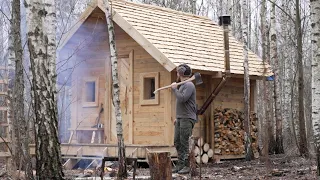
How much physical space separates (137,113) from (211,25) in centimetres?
442

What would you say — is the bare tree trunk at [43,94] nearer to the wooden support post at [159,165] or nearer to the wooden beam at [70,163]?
the wooden support post at [159,165]

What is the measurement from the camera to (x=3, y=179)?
30.8 feet

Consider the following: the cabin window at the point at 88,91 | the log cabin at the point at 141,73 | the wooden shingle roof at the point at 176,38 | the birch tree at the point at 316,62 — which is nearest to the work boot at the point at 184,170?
the birch tree at the point at 316,62

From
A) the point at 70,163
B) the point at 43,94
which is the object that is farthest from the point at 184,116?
the point at 70,163

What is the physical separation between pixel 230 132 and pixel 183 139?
4.94 meters

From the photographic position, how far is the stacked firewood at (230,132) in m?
14.1

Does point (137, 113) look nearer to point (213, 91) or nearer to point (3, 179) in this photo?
point (213, 91)

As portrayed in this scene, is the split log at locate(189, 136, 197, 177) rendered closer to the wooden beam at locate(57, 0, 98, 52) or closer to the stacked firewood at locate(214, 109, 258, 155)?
the stacked firewood at locate(214, 109, 258, 155)

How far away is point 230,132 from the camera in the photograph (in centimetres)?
1445

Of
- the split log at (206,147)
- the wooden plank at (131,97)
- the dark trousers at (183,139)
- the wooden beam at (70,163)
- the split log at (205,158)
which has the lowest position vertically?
the wooden beam at (70,163)

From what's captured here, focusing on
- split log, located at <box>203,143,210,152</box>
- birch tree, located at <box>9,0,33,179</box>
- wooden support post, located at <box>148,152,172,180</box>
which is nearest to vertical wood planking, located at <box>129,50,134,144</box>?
split log, located at <box>203,143,210,152</box>

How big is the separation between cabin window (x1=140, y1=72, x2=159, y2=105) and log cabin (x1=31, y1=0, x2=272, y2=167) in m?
0.02

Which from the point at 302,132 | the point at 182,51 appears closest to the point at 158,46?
the point at 182,51

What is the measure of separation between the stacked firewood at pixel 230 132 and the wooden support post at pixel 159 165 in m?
6.43
